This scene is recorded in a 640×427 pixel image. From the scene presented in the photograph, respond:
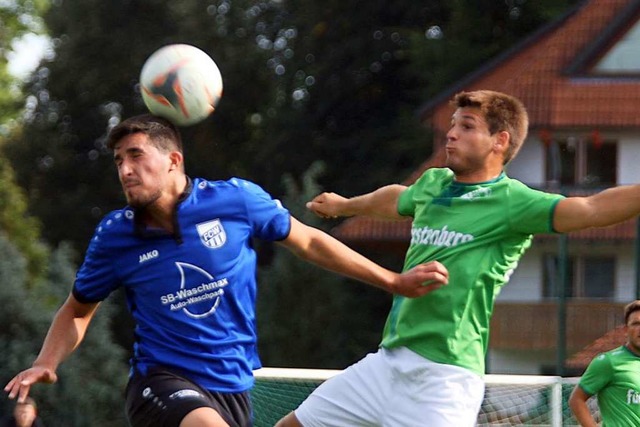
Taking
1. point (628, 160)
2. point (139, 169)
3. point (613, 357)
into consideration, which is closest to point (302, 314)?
point (628, 160)

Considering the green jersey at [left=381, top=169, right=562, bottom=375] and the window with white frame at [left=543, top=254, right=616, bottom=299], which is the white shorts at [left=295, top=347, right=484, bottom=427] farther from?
the window with white frame at [left=543, top=254, right=616, bottom=299]

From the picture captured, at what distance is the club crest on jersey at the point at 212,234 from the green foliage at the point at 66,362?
1878 centimetres

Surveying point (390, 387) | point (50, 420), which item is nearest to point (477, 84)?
point (50, 420)

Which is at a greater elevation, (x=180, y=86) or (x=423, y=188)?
(x=180, y=86)

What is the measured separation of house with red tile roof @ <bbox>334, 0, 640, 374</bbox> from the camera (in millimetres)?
34875

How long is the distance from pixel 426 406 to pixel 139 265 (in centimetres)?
144

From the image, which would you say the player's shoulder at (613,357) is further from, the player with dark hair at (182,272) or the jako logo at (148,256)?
the jako logo at (148,256)

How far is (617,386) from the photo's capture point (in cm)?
1012

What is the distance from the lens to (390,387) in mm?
7320

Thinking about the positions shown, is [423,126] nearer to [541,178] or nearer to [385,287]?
[541,178]

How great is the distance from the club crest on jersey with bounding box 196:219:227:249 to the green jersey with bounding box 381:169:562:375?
1045 millimetres

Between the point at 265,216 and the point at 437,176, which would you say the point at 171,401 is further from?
the point at 437,176

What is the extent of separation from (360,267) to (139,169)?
3.22ft

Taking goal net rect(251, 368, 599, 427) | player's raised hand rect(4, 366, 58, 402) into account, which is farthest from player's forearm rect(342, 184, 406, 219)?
goal net rect(251, 368, 599, 427)
